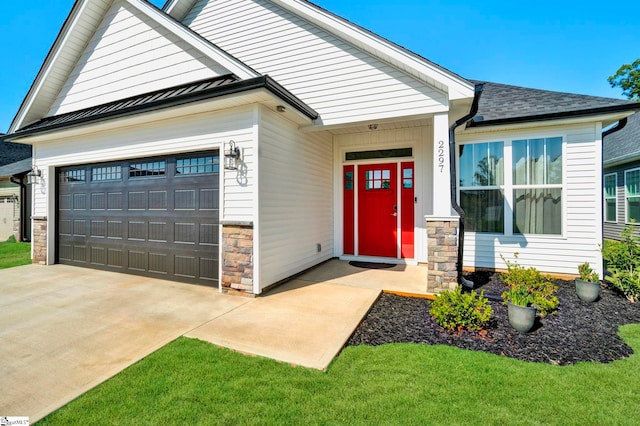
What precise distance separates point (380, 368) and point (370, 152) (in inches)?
202

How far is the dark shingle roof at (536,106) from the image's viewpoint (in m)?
4.95

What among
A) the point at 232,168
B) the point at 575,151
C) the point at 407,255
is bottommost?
the point at 407,255

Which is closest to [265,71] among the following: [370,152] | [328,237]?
[370,152]

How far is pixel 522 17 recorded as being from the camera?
27.0 feet

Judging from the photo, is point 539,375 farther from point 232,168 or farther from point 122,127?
point 122,127

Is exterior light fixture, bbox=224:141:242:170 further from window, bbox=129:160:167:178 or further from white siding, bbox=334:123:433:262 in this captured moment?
white siding, bbox=334:123:433:262

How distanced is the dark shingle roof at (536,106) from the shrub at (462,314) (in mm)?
3789

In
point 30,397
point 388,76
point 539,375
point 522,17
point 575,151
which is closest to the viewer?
point 30,397

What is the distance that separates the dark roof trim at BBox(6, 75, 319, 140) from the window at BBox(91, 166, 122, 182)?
0.97 metres

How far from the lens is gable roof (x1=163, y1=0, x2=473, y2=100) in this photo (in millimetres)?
4230

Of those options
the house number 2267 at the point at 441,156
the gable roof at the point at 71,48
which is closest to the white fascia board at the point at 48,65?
the gable roof at the point at 71,48

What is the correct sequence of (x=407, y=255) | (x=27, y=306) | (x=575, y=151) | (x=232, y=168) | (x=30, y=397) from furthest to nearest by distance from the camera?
(x=407, y=255)
(x=575, y=151)
(x=232, y=168)
(x=27, y=306)
(x=30, y=397)

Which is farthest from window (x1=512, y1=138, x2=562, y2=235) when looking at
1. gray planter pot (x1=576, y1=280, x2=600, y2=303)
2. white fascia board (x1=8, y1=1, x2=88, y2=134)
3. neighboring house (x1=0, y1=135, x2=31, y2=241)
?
neighboring house (x1=0, y1=135, x2=31, y2=241)

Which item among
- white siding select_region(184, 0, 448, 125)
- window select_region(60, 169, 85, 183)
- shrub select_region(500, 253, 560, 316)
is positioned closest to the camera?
shrub select_region(500, 253, 560, 316)
